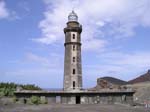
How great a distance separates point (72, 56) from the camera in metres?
46.9

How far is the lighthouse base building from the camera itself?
44469mm

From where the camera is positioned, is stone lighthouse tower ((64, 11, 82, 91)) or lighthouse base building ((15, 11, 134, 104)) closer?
lighthouse base building ((15, 11, 134, 104))

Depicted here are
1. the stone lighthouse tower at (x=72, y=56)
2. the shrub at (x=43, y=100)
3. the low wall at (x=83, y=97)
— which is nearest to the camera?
the shrub at (x=43, y=100)

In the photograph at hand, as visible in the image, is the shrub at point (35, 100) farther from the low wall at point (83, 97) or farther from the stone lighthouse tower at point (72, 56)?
the stone lighthouse tower at point (72, 56)

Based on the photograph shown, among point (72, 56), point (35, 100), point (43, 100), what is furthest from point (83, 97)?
point (35, 100)

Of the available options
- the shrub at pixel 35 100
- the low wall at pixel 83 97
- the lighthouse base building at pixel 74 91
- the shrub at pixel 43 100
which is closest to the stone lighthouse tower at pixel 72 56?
the lighthouse base building at pixel 74 91

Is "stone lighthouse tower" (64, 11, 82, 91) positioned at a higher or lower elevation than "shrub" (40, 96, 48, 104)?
higher

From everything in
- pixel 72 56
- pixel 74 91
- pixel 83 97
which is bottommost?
pixel 83 97

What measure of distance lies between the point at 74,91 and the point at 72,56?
6.07m

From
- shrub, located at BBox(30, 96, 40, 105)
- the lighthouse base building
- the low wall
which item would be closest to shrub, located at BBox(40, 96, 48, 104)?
the lighthouse base building

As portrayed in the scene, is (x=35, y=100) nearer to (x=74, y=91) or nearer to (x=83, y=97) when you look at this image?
(x=74, y=91)

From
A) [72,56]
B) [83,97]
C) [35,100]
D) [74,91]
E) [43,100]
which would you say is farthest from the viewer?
[72,56]

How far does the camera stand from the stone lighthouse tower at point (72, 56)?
152 ft

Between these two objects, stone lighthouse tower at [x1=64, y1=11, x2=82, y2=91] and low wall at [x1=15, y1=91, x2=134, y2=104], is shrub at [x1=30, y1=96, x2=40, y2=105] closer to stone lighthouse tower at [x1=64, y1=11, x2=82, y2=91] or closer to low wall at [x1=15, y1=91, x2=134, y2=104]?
low wall at [x1=15, y1=91, x2=134, y2=104]
